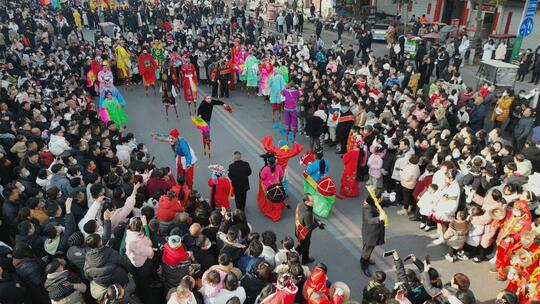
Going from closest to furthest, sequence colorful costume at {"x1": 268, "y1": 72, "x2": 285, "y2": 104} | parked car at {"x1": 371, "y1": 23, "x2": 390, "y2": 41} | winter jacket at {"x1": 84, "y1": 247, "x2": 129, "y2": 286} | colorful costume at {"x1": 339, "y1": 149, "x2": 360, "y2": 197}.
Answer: winter jacket at {"x1": 84, "y1": 247, "x2": 129, "y2": 286} → colorful costume at {"x1": 339, "y1": 149, "x2": 360, "y2": 197} → colorful costume at {"x1": 268, "y1": 72, "x2": 285, "y2": 104} → parked car at {"x1": 371, "y1": 23, "x2": 390, "y2": 41}

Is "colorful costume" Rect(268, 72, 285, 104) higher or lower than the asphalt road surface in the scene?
higher

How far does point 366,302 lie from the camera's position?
16.5 ft

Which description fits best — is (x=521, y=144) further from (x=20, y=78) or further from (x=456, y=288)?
(x=20, y=78)

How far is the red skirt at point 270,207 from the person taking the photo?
26.9 ft

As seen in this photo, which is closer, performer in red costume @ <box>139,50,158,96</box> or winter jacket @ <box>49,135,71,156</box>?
winter jacket @ <box>49,135,71,156</box>

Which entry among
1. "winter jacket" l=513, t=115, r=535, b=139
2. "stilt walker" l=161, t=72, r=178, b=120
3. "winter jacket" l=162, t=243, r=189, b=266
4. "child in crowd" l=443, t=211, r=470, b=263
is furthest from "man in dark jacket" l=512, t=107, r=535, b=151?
"stilt walker" l=161, t=72, r=178, b=120

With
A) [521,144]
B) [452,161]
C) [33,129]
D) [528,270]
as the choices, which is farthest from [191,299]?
[521,144]

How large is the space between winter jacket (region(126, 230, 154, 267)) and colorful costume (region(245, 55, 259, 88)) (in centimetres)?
1063

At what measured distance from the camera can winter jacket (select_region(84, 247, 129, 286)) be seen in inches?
185

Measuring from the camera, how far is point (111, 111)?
37.1 feet

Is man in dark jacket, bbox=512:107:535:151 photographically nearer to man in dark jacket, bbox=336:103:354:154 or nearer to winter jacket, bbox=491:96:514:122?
winter jacket, bbox=491:96:514:122

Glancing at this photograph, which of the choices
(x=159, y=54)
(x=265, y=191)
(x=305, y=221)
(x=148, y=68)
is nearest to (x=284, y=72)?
(x=148, y=68)

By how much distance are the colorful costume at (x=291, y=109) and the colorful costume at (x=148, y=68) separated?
6.32 metres

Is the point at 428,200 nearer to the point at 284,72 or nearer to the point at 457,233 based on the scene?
the point at 457,233
